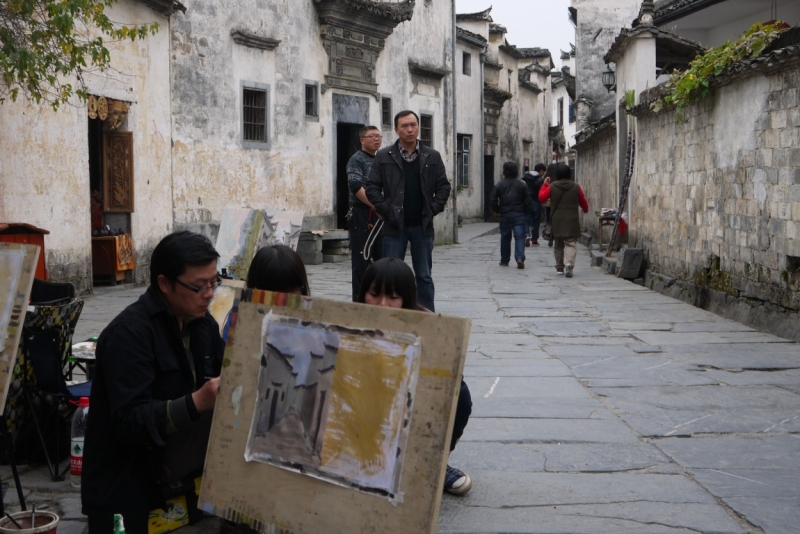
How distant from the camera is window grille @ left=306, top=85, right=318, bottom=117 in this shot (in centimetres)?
1672

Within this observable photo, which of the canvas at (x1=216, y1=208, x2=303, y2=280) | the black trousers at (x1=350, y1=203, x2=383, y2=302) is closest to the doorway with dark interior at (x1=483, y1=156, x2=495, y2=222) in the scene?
the black trousers at (x1=350, y1=203, x2=383, y2=302)

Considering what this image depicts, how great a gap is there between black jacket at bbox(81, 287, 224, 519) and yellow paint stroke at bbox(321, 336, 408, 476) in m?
0.53

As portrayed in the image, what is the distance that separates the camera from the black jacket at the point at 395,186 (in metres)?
7.14

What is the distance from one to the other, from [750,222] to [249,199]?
8.50 meters

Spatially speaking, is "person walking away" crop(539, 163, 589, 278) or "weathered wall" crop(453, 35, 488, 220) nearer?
"person walking away" crop(539, 163, 589, 278)

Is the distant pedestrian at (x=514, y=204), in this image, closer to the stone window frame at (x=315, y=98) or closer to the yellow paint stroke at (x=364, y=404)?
the stone window frame at (x=315, y=98)

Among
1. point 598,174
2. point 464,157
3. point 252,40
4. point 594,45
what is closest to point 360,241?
point 252,40

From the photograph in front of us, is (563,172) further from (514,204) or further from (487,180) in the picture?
(487,180)

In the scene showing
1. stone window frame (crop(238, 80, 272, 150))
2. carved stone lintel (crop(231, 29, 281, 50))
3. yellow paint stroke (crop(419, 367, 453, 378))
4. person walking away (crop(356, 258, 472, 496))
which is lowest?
yellow paint stroke (crop(419, 367, 453, 378))

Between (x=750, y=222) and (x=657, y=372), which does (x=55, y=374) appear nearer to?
(x=657, y=372)

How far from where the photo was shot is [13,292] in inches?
131

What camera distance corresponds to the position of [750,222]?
28.9 feet

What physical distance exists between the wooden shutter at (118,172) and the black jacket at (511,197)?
551 centimetres

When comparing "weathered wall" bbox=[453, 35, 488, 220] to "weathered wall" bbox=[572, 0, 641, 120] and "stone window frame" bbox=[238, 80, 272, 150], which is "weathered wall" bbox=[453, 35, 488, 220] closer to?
"weathered wall" bbox=[572, 0, 641, 120]
